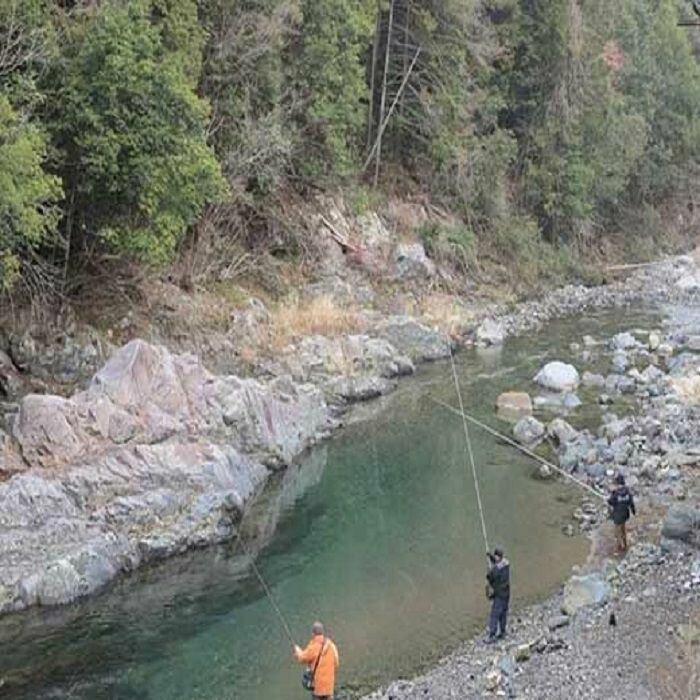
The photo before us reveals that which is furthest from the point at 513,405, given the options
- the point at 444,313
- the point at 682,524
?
the point at 682,524

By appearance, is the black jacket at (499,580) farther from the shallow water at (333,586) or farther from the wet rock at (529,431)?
the wet rock at (529,431)

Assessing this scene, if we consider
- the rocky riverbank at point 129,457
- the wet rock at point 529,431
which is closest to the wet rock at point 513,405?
the wet rock at point 529,431

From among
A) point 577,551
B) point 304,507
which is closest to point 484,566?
point 577,551

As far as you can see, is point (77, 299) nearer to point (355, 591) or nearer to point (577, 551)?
point (355, 591)

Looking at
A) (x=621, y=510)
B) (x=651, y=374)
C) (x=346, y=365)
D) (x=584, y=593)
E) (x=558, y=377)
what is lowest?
(x=651, y=374)

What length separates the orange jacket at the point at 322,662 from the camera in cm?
1231

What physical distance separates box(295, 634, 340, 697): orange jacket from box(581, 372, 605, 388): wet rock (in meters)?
18.1

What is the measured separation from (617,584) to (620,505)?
2.70m

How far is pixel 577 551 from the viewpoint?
57.5ft

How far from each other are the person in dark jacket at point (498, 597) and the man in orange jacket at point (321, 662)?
287 cm

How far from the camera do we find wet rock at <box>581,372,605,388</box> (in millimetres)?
28766

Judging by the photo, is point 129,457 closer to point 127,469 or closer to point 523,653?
point 127,469

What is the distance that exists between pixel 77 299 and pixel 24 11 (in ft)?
24.2

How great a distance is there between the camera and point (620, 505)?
56.0 ft
